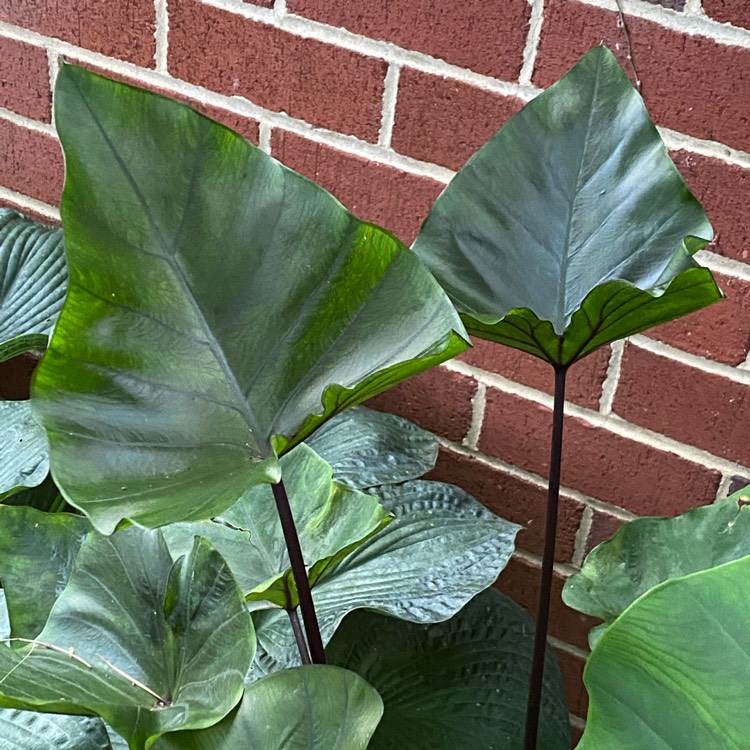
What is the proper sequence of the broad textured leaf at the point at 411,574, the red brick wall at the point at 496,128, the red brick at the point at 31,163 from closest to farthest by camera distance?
the broad textured leaf at the point at 411,574 < the red brick wall at the point at 496,128 < the red brick at the point at 31,163

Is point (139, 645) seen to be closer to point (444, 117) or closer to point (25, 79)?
point (444, 117)

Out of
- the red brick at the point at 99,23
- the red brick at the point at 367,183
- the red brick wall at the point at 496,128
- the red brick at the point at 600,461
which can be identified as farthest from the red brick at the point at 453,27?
the red brick at the point at 600,461

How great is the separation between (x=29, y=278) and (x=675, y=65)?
0.66m

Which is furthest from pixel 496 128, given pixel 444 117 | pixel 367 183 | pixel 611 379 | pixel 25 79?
pixel 25 79

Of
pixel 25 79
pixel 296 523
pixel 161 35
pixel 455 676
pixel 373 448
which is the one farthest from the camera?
pixel 25 79

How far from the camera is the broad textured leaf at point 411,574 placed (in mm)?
665

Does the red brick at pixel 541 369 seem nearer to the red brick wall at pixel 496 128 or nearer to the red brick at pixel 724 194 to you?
the red brick wall at pixel 496 128

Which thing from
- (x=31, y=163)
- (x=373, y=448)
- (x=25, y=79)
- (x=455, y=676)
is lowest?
(x=455, y=676)

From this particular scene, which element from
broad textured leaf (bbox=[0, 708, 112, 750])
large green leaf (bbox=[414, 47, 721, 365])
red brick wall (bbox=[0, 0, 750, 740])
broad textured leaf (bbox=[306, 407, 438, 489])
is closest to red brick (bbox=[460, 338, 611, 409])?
red brick wall (bbox=[0, 0, 750, 740])

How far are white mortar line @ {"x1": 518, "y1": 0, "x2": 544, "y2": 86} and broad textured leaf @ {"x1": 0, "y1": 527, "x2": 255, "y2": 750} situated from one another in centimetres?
54

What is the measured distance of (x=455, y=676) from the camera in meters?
0.78

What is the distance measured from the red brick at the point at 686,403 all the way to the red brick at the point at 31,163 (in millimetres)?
736

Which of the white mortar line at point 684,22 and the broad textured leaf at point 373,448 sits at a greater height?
the white mortar line at point 684,22

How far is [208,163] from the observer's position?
0.41 meters
